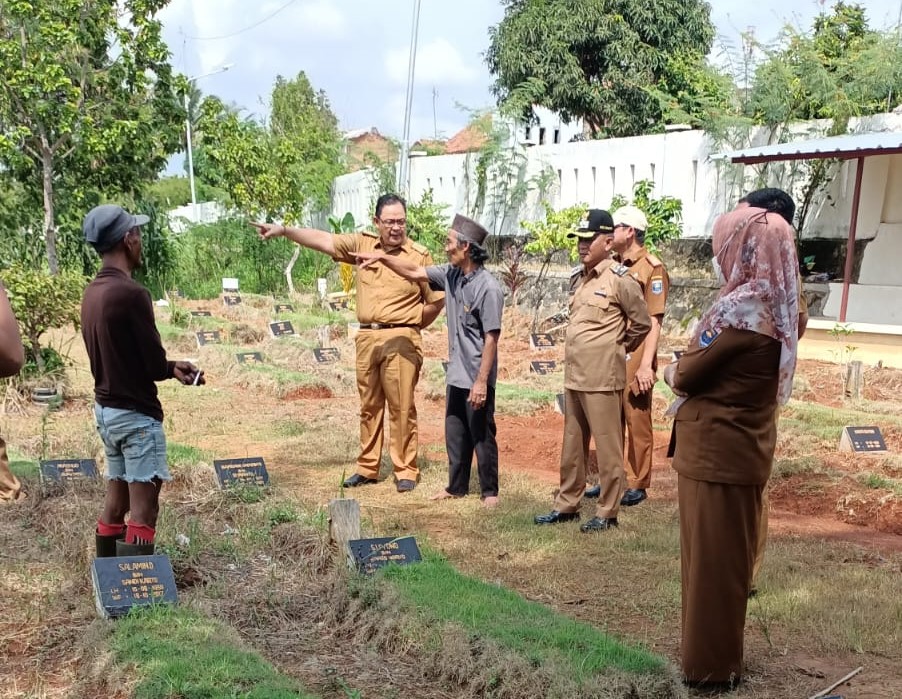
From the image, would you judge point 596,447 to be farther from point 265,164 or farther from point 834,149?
point 265,164

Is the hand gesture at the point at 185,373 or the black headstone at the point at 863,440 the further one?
the black headstone at the point at 863,440

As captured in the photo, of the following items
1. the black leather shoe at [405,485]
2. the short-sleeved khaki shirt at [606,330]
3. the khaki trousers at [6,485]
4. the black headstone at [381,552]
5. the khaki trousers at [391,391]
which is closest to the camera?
the black headstone at [381,552]

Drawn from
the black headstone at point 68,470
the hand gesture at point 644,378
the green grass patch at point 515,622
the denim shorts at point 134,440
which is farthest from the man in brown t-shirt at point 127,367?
the hand gesture at point 644,378

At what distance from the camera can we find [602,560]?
5.30 metres

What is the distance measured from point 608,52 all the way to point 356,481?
70.2 feet

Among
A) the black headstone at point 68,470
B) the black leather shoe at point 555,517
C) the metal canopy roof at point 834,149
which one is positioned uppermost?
the metal canopy roof at point 834,149

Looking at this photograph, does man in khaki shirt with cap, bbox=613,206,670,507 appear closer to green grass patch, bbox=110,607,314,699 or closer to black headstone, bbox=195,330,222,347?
green grass patch, bbox=110,607,314,699

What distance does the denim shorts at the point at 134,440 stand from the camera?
4172 mm

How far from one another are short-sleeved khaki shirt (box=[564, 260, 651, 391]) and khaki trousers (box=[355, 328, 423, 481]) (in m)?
1.37

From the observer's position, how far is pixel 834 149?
11633 mm

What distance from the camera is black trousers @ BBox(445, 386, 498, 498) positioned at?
630 cm

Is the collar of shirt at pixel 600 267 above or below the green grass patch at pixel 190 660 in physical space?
above

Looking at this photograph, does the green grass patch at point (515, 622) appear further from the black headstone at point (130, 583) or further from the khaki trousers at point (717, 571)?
the black headstone at point (130, 583)

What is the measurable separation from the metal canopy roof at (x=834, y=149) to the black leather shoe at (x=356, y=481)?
7.81m
